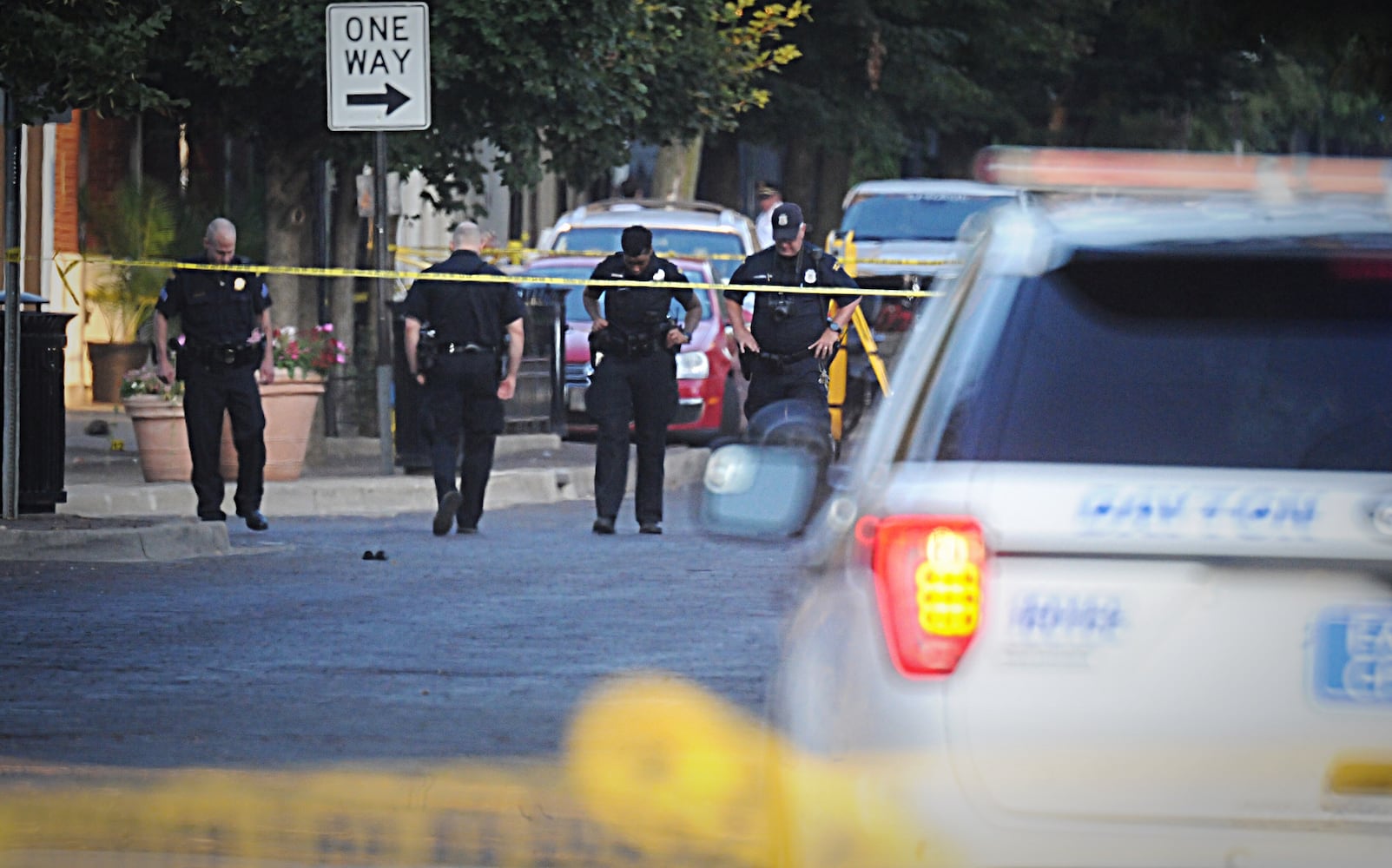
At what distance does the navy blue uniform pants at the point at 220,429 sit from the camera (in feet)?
48.6

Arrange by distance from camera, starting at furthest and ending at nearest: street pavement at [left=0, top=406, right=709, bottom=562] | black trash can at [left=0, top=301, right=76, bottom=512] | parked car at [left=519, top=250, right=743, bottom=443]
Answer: parked car at [left=519, top=250, right=743, bottom=443], black trash can at [left=0, top=301, right=76, bottom=512], street pavement at [left=0, top=406, right=709, bottom=562]

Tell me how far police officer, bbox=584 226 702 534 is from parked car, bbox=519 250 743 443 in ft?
17.5

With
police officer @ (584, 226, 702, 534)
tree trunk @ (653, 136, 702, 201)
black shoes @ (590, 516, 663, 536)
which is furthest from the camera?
tree trunk @ (653, 136, 702, 201)

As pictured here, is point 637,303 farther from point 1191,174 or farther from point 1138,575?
point 1138,575

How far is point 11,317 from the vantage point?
13312mm

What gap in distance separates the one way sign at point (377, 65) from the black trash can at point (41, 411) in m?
3.24

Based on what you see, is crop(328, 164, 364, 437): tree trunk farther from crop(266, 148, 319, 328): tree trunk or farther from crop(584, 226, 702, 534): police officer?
crop(584, 226, 702, 534): police officer

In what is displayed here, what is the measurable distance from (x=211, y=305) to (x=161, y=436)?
2068 mm

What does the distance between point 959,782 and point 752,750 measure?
4.16 meters

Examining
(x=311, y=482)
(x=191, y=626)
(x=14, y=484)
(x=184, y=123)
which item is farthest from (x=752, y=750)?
(x=184, y=123)

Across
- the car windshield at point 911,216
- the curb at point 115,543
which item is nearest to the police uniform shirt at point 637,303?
the curb at point 115,543

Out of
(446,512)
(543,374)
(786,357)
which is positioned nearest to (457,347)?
(446,512)

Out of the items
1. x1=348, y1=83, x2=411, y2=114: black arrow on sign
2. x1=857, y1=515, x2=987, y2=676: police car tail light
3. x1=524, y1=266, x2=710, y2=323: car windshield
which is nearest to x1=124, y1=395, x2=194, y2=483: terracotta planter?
x1=348, y1=83, x2=411, y2=114: black arrow on sign

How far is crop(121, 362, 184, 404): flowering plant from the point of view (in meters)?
16.8
